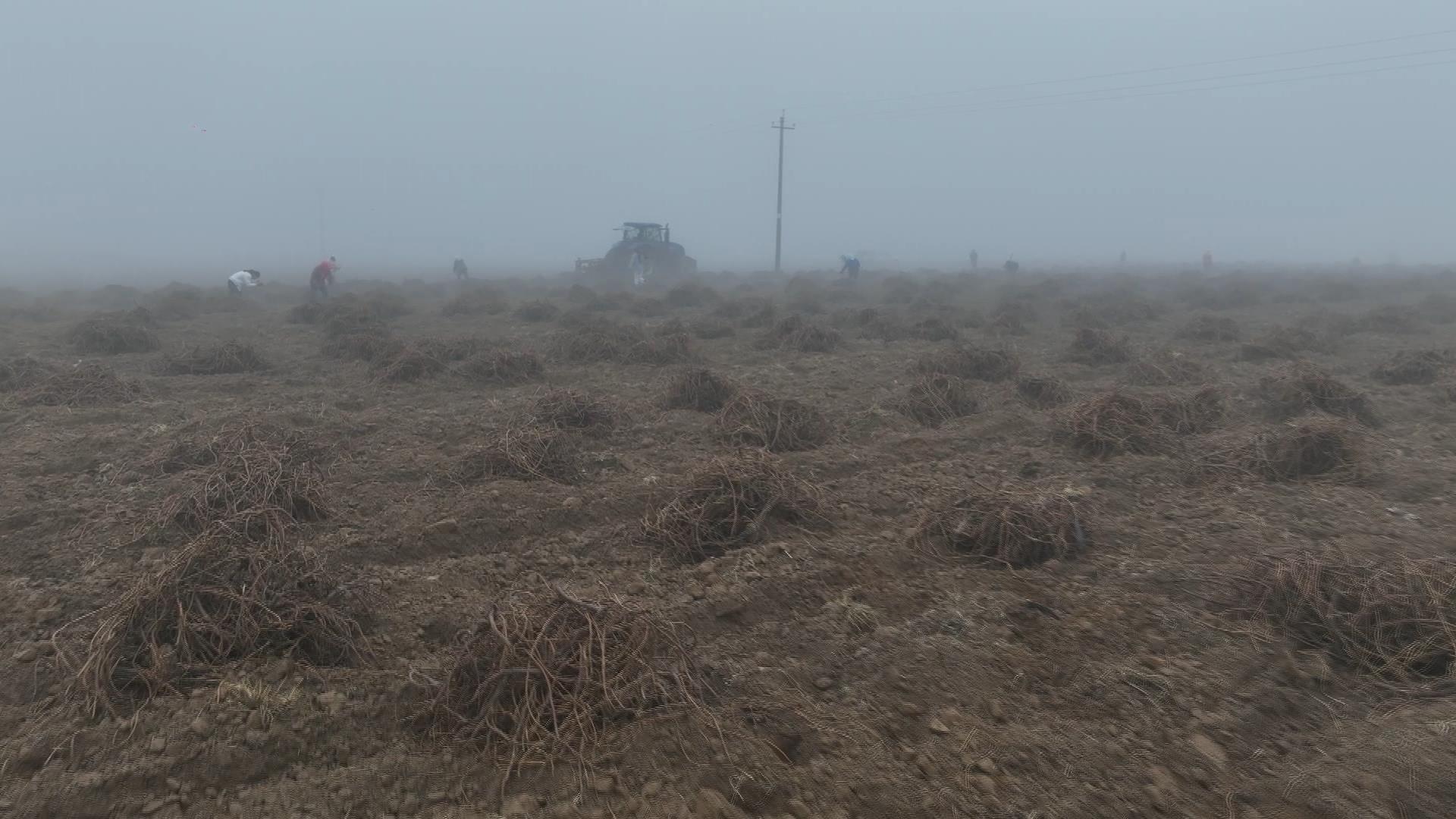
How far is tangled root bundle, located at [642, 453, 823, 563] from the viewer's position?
5512 mm

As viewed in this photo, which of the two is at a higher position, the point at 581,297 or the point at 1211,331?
the point at 1211,331

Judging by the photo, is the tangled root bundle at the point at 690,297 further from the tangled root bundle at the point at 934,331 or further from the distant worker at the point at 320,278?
the distant worker at the point at 320,278

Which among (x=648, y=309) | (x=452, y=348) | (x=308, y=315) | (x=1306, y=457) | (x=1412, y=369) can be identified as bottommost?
(x=648, y=309)

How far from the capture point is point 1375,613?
3.91 metres

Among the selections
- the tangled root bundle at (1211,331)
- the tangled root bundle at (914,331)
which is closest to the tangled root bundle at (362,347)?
the tangled root bundle at (914,331)

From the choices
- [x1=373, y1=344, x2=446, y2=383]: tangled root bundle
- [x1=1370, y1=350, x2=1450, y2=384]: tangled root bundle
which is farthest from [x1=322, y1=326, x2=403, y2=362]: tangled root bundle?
[x1=1370, y1=350, x2=1450, y2=384]: tangled root bundle

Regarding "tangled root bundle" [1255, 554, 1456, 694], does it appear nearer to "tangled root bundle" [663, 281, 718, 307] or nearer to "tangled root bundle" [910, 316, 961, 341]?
"tangled root bundle" [910, 316, 961, 341]

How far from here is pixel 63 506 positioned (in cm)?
607

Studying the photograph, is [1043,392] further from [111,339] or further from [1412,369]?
[111,339]

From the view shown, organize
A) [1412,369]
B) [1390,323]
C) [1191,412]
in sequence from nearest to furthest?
[1191,412], [1412,369], [1390,323]

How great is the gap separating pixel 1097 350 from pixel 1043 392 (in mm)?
3882

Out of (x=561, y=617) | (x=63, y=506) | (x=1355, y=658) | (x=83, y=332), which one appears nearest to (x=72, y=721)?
(x=561, y=617)

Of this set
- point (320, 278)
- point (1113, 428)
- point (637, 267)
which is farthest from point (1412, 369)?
point (637, 267)

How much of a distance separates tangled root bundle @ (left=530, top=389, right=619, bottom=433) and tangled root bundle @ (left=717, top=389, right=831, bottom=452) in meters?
1.23
